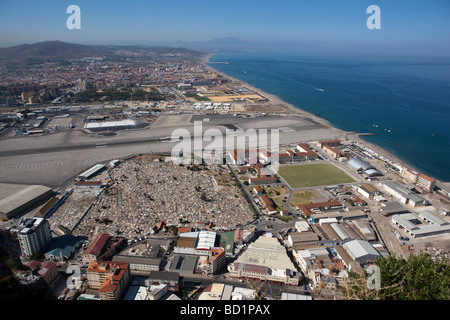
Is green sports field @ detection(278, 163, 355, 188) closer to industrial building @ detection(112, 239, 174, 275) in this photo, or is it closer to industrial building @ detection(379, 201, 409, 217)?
industrial building @ detection(379, 201, 409, 217)

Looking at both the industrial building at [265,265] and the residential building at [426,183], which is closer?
the industrial building at [265,265]

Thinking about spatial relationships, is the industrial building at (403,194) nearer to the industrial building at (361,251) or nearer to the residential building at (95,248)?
the industrial building at (361,251)

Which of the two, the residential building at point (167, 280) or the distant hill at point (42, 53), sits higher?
the distant hill at point (42, 53)

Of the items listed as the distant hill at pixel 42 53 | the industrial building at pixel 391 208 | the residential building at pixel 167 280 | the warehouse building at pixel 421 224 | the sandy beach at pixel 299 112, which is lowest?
the residential building at pixel 167 280

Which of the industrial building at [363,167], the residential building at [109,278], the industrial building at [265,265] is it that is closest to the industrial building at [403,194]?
the industrial building at [363,167]

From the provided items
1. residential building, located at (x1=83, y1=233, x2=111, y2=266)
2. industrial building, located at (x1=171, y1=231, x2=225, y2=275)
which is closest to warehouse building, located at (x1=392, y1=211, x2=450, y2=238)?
industrial building, located at (x1=171, y1=231, x2=225, y2=275)

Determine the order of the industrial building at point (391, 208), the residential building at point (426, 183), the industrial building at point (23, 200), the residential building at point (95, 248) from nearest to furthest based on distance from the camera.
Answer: the residential building at point (95, 248), the industrial building at point (23, 200), the industrial building at point (391, 208), the residential building at point (426, 183)

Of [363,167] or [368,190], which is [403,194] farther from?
[363,167]

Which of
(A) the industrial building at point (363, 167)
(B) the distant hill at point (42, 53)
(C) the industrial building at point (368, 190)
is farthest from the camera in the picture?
(B) the distant hill at point (42, 53)

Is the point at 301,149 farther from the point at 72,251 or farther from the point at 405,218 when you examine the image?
the point at 72,251
